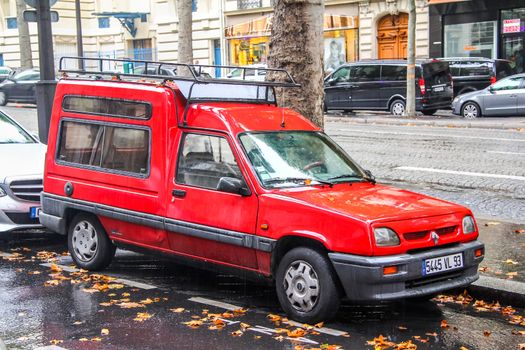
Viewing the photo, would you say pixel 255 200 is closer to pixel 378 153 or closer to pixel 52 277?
pixel 52 277

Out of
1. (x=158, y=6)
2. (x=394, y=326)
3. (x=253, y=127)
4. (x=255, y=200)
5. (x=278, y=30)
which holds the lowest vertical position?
(x=394, y=326)

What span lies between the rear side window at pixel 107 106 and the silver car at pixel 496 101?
64.5 ft

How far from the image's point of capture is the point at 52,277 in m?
8.70

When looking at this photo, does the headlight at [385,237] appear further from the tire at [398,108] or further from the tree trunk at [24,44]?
the tree trunk at [24,44]

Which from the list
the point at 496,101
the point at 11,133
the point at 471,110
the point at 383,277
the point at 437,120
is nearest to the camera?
the point at 383,277

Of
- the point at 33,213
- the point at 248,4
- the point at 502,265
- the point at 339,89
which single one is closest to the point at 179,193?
the point at 33,213

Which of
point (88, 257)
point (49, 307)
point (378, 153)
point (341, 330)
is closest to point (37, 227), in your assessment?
point (88, 257)

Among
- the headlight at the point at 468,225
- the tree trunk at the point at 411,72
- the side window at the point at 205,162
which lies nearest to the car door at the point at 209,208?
the side window at the point at 205,162

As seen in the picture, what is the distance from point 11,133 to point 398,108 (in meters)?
18.9

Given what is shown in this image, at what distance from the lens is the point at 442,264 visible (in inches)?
269

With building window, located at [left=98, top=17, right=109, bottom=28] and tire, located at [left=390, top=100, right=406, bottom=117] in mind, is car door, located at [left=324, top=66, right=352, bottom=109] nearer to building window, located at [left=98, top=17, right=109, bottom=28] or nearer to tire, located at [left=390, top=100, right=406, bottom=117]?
tire, located at [left=390, top=100, right=406, bottom=117]

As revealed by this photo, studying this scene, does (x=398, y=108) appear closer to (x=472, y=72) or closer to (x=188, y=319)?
(x=472, y=72)

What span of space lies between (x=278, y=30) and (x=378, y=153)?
7.72 metres

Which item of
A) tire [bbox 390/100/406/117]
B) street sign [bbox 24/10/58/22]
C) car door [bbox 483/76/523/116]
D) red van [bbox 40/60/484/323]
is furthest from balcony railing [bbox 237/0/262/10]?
red van [bbox 40/60/484/323]
